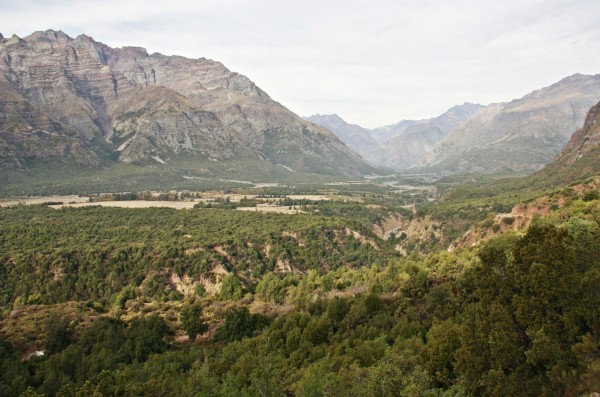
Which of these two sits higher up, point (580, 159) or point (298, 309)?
point (580, 159)

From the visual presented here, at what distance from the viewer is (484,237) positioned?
75.8m

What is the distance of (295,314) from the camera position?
45969mm

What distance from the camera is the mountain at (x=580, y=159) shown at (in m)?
141

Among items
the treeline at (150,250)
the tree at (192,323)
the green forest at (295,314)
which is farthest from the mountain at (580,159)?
the tree at (192,323)

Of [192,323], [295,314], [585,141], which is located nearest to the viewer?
[295,314]

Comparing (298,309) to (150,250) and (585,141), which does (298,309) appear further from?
(585,141)

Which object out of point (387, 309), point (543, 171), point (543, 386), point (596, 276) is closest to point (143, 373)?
point (387, 309)

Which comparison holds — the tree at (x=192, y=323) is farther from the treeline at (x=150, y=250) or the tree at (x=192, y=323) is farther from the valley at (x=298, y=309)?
the treeline at (x=150, y=250)

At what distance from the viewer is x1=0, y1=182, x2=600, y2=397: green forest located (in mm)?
20906

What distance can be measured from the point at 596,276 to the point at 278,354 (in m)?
24.9

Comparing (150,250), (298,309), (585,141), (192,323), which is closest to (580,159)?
(585,141)

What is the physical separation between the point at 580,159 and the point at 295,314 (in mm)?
157615

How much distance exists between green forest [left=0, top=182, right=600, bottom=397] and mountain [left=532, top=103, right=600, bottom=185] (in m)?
78.3

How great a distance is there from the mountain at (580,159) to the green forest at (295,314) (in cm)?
7834
